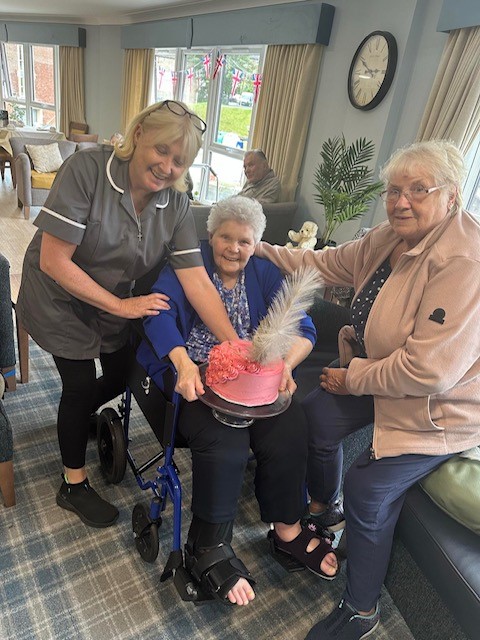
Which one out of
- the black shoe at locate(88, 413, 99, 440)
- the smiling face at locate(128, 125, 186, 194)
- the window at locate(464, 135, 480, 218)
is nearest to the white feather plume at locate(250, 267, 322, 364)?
the smiling face at locate(128, 125, 186, 194)

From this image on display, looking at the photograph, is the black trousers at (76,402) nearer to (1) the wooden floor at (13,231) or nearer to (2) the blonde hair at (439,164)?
(2) the blonde hair at (439,164)

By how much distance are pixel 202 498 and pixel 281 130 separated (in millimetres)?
3888

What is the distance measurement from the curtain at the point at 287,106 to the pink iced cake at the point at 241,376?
11.2 feet

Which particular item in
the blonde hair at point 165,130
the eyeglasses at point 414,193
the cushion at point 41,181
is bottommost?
the cushion at point 41,181

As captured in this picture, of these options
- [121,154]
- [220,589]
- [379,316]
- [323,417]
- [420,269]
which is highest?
[121,154]

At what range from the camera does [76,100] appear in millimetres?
8016

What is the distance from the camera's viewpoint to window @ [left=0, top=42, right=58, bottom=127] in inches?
336

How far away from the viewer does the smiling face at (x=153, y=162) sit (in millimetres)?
1225

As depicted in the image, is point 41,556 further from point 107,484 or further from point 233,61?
point 233,61

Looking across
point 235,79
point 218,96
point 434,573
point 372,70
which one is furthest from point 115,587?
point 218,96

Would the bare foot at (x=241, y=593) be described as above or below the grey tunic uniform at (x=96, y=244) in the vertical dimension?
below

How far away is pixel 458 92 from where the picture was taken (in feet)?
9.01

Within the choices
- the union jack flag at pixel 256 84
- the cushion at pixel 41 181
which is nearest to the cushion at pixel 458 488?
the union jack flag at pixel 256 84

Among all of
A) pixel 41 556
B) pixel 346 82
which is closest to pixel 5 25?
pixel 346 82
